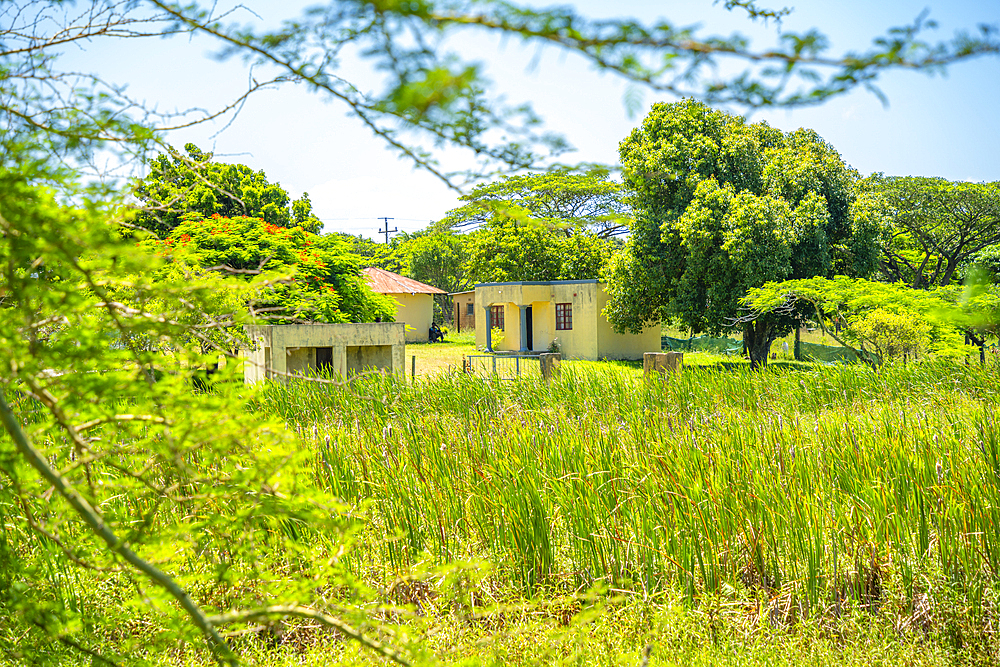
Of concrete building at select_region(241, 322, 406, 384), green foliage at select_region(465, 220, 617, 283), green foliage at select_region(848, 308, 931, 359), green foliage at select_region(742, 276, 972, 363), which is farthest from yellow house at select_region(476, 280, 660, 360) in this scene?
concrete building at select_region(241, 322, 406, 384)

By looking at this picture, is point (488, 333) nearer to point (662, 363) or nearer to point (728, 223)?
point (728, 223)

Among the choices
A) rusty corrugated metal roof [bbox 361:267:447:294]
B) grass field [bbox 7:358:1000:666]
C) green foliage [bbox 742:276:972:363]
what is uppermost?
rusty corrugated metal roof [bbox 361:267:447:294]

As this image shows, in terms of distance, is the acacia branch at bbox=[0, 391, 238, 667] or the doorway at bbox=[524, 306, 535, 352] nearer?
the acacia branch at bbox=[0, 391, 238, 667]

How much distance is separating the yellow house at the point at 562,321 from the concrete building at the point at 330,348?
36.7 feet

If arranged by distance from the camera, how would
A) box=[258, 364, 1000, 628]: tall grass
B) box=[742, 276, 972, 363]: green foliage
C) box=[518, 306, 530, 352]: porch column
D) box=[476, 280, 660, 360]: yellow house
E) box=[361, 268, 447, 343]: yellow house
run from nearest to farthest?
box=[258, 364, 1000, 628]: tall grass
box=[742, 276, 972, 363]: green foliage
box=[476, 280, 660, 360]: yellow house
box=[518, 306, 530, 352]: porch column
box=[361, 268, 447, 343]: yellow house

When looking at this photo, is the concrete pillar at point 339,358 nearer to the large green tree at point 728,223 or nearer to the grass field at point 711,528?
the grass field at point 711,528

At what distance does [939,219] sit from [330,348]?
18.5 m

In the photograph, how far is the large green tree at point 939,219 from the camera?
63.0 ft

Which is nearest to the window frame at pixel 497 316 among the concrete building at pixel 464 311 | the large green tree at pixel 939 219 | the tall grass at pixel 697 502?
the concrete building at pixel 464 311

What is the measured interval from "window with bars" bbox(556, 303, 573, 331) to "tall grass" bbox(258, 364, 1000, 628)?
1566cm

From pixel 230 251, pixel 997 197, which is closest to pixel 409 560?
pixel 230 251

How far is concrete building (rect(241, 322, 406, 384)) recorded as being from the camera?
27.8 ft

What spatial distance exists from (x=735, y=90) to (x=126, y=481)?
5.66ft

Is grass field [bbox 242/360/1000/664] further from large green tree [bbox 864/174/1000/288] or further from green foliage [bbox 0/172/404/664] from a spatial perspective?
large green tree [bbox 864/174/1000/288]
